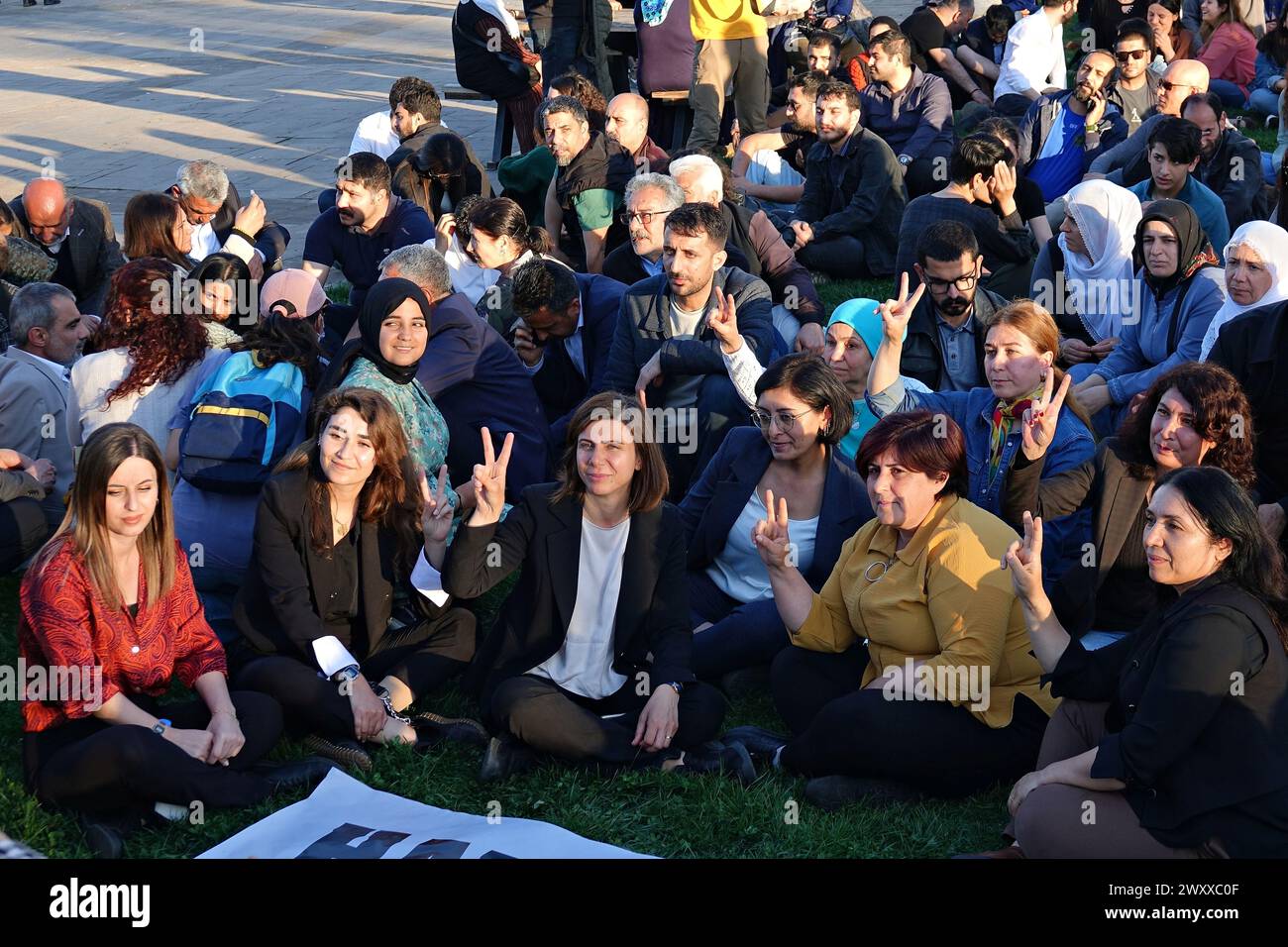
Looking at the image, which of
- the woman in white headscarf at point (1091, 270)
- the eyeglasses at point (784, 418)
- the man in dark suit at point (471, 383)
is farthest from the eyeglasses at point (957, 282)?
the man in dark suit at point (471, 383)

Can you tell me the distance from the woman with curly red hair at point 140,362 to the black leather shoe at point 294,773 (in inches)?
70.2

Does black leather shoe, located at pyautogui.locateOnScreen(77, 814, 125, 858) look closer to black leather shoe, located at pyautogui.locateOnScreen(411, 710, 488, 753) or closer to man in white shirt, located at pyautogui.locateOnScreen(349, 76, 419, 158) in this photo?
black leather shoe, located at pyautogui.locateOnScreen(411, 710, 488, 753)

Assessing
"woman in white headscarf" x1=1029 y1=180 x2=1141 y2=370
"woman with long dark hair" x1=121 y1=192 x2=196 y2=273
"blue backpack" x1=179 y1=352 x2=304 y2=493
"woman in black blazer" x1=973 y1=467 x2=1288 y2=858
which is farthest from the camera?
"woman with long dark hair" x1=121 y1=192 x2=196 y2=273

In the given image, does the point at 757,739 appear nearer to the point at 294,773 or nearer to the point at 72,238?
the point at 294,773

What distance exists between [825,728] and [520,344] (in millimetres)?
2908

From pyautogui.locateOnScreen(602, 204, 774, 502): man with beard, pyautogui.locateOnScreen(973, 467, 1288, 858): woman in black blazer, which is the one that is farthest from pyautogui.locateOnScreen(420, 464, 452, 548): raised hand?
pyautogui.locateOnScreen(973, 467, 1288, 858): woman in black blazer

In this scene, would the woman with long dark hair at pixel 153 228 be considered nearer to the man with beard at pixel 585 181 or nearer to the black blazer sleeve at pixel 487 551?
the man with beard at pixel 585 181

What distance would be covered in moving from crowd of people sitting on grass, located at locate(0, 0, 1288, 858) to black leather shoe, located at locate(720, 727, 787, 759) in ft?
0.12

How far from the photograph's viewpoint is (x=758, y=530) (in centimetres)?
466

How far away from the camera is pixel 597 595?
4.91m

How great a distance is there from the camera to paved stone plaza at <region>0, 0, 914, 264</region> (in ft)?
40.4

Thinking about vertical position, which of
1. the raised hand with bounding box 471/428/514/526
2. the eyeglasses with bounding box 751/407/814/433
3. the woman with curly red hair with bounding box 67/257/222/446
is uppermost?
the woman with curly red hair with bounding box 67/257/222/446

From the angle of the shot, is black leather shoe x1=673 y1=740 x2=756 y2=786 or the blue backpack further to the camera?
the blue backpack

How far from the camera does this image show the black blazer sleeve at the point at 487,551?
189 inches
